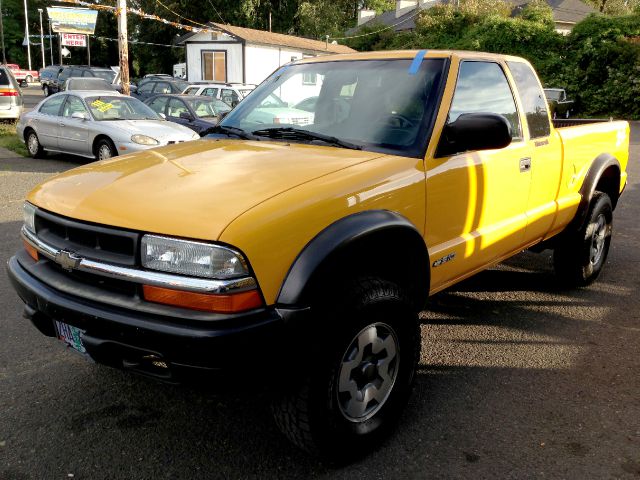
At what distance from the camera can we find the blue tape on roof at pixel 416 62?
11.1 ft

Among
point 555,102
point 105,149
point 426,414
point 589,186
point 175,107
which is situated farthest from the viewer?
point 175,107

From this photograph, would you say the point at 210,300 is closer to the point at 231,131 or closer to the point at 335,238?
the point at 335,238

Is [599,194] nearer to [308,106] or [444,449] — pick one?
[308,106]

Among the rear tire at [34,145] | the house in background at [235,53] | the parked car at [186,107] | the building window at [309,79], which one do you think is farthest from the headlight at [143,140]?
the house in background at [235,53]

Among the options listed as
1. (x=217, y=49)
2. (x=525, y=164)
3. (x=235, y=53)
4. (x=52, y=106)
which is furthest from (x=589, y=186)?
(x=217, y=49)

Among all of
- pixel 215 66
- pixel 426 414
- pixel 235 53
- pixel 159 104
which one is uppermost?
pixel 235 53

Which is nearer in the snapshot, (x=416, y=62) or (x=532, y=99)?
(x=416, y=62)

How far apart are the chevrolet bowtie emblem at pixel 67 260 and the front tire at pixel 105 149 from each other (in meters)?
8.68

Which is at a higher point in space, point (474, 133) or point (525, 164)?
point (474, 133)

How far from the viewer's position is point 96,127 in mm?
10984

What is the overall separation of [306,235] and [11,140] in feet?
48.3

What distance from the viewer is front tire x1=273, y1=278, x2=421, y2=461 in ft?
8.05

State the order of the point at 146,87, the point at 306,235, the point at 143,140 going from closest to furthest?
the point at 306,235 < the point at 143,140 < the point at 146,87

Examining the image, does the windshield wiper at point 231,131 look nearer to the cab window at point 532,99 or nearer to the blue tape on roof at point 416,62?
the blue tape on roof at point 416,62
